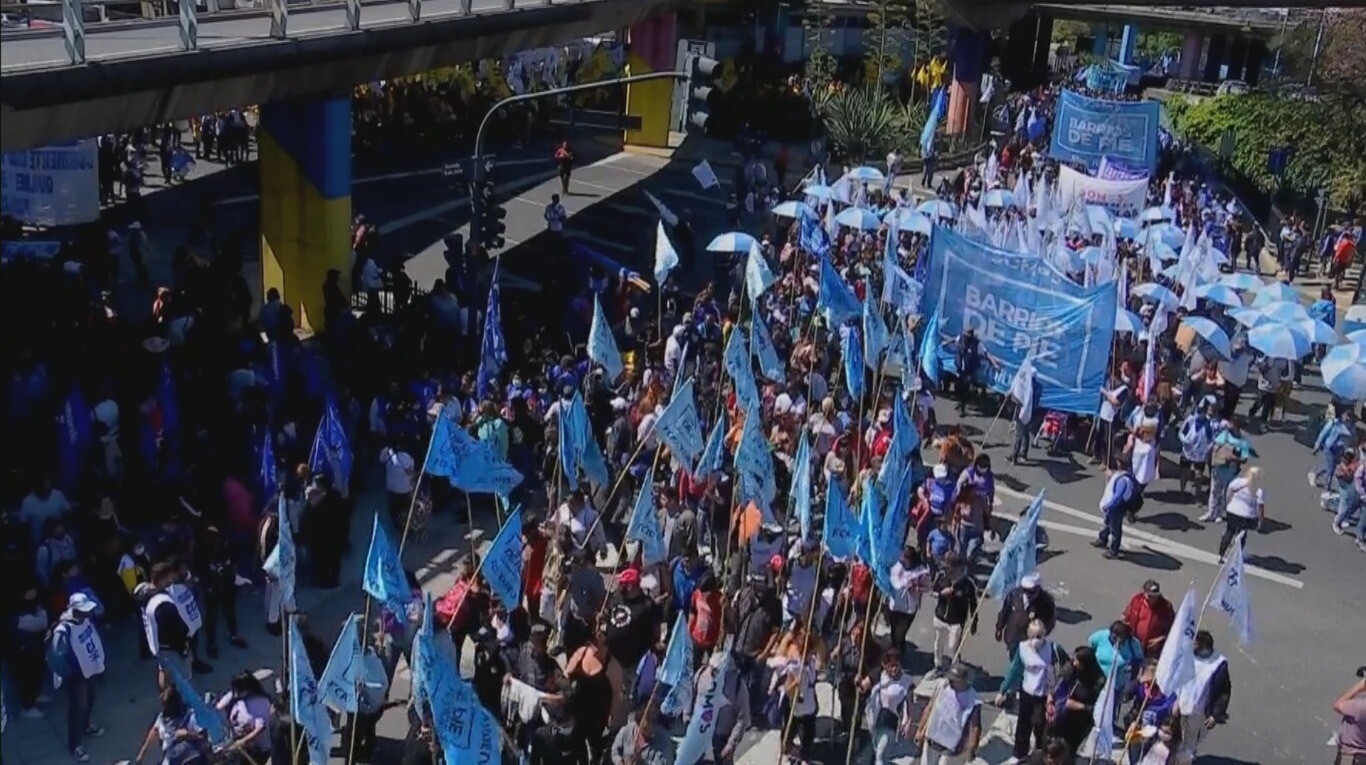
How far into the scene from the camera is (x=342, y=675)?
9477 mm

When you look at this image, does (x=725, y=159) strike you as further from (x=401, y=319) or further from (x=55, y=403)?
(x=55, y=403)

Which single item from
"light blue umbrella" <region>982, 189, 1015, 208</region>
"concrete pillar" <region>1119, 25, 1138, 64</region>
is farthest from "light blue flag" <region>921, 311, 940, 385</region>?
"concrete pillar" <region>1119, 25, 1138, 64</region>

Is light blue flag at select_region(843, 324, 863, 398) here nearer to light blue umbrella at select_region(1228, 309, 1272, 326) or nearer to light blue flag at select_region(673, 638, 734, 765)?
light blue umbrella at select_region(1228, 309, 1272, 326)

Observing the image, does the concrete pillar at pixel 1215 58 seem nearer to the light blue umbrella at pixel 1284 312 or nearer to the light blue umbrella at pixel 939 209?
the light blue umbrella at pixel 939 209

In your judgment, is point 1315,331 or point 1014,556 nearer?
point 1014,556

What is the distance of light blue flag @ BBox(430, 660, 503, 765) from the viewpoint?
9000 millimetres

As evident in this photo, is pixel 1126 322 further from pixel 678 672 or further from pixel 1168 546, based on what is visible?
pixel 678 672

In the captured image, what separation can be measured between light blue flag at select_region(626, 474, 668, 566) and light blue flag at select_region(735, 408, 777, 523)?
3.26 ft

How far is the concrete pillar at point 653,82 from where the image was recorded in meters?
37.3

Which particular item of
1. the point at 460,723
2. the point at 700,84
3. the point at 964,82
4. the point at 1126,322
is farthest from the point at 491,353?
the point at 964,82

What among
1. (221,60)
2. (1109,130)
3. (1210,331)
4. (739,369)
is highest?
(221,60)

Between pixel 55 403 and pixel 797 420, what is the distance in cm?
766

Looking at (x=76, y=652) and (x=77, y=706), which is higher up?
(x=76, y=652)

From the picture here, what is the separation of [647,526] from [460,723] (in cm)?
331
